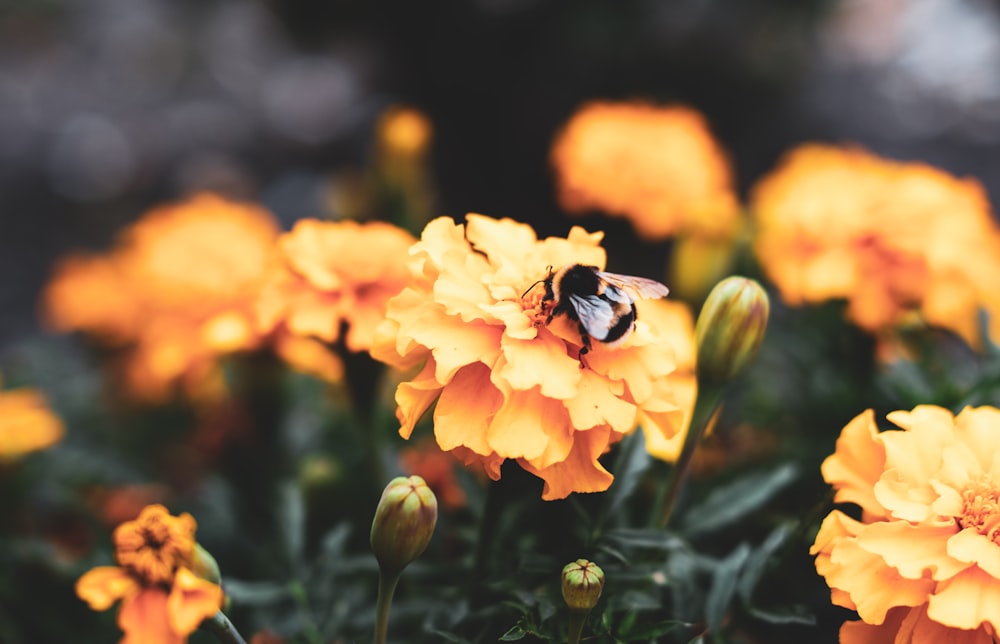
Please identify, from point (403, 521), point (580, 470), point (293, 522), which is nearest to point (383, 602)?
point (403, 521)

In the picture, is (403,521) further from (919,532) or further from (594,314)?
(919,532)

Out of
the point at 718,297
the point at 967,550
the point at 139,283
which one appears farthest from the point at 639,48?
the point at 967,550

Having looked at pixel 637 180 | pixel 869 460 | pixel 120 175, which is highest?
pixel 869 460

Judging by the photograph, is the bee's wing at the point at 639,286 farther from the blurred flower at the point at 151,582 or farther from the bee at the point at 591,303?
the blurred flower at the point at 151,582

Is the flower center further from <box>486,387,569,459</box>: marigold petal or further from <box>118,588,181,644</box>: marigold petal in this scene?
<box>118,588,181,644</box>: marigold petal

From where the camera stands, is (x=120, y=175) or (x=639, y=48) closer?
(x=639, y=48)

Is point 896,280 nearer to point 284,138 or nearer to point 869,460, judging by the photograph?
point 869,460

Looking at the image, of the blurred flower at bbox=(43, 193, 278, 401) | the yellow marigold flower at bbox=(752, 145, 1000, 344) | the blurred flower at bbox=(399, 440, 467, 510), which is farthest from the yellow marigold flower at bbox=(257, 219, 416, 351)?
the yellow marigold flower at bbox=(752, 145, 1000, 344)
